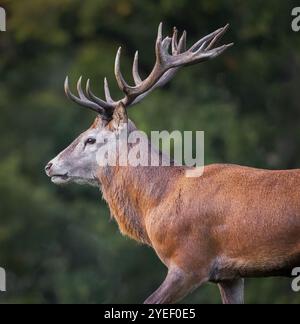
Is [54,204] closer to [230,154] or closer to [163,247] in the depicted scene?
[230,154]

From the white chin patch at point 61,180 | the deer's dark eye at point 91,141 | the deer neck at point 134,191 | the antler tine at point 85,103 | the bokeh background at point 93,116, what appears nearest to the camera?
the deer neck at point 134,191

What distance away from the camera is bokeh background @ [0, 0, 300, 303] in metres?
35.8

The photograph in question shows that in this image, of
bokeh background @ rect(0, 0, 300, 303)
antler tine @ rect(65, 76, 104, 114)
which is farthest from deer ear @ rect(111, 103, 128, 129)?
bokeh background @ rect(0, 0, 300, 303)

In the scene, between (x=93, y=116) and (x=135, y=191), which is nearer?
Result: (x=135, y=191)

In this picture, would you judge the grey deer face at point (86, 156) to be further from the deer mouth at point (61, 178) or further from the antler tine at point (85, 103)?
the antler tine at point (85, 103)

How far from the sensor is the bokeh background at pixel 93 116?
3578 cm

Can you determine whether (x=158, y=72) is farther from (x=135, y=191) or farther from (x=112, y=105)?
(x=135, y=191)

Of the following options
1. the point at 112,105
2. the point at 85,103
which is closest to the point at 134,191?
the point at 112,105

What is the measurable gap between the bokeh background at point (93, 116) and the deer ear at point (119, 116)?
725 inches

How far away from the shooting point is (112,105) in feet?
47.8

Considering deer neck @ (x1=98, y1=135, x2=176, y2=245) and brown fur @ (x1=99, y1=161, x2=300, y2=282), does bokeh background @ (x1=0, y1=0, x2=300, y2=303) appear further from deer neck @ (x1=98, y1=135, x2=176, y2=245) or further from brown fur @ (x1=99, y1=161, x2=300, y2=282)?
brown fur @ (x1=99, y1=161, x2=300, y2=282)

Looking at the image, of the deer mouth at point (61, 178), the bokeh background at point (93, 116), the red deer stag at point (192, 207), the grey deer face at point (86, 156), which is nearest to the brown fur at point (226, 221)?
the red deer stag at point (192, 207)

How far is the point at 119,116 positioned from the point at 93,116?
25.4 m

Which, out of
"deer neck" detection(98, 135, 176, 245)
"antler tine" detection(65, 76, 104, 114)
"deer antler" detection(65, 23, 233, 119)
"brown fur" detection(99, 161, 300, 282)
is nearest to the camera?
"brown fur" detection(99, 161, 300, 282)
